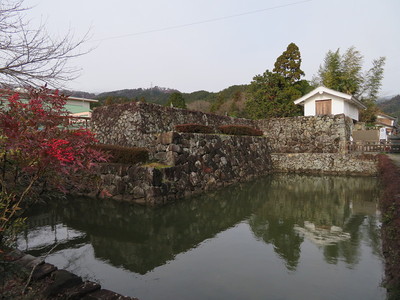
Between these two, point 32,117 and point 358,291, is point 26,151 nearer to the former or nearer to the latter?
point 32,117

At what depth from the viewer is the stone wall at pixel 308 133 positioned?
1513 cm

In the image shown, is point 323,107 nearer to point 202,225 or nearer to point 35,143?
point 202,225

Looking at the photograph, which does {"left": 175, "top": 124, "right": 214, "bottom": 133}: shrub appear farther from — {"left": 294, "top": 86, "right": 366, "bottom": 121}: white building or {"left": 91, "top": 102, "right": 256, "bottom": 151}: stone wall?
{"left": 294, "top": 86, "right": 366, "bottom": 121}: white building

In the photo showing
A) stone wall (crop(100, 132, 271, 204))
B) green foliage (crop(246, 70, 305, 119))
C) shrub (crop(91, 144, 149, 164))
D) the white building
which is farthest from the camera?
green foliage (crop(246, 70, 305, 119))

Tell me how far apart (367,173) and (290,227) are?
10.1m

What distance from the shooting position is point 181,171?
8.71 metres

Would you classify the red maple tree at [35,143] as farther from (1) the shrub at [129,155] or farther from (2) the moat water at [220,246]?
(1) the shrub at [129,155]

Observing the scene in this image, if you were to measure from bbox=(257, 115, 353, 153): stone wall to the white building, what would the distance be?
9.91 ft

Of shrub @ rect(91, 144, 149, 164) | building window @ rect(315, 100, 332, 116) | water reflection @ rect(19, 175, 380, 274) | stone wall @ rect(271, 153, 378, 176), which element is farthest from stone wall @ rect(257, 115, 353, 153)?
shrub @ rect(91, 144, 149, 164)

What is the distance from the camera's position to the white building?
18656 millimetres

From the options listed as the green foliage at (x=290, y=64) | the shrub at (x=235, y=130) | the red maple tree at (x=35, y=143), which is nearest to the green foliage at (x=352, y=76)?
the green foliage at (x=290, y=64)

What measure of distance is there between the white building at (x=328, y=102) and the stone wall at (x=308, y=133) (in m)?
3.02

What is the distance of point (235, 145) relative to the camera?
40.5 feet

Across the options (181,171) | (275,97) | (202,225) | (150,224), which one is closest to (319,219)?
(202,225)
